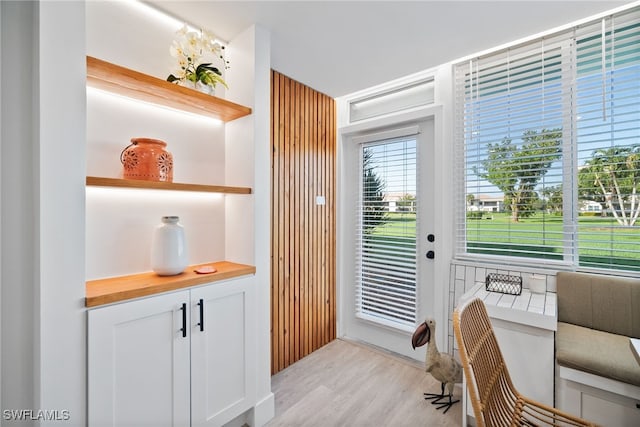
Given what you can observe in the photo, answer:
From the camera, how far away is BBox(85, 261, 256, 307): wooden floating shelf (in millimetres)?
1270

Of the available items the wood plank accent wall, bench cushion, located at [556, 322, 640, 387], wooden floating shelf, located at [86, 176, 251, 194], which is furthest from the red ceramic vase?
bench cushion, located at [556, 322, 640, 387]

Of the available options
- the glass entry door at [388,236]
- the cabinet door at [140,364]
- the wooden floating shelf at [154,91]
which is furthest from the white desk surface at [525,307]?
the wooden floating shelf at [154,91]

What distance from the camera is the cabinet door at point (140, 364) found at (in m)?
1.24

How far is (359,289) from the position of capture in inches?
120

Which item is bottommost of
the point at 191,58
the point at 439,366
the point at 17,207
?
the point at 439,366

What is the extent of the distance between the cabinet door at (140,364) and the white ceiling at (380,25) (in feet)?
5.37

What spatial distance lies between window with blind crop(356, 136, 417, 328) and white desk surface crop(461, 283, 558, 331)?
0.82 metres

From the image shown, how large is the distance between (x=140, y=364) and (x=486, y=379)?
4.96 feet

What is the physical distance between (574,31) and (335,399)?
3.00 meters

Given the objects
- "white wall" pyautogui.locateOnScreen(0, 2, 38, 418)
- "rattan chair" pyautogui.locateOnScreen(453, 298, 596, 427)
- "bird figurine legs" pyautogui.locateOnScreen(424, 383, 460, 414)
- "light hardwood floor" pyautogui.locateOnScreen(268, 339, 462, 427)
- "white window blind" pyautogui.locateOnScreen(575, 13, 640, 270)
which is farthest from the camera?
"bird figurine legs" pyautogui.locateOnScreen(424, 383, 460, 414)

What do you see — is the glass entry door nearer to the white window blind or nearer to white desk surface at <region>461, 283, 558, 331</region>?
white desk surface at <region>461, 283, 558, 331</region>

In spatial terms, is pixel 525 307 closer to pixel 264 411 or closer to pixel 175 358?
pixel 264 411

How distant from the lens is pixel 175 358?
1.47 m

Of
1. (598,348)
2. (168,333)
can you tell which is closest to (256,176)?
(168,333)
